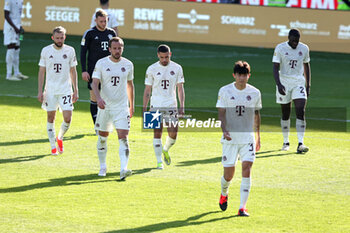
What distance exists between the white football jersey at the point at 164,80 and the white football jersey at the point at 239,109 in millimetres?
2920

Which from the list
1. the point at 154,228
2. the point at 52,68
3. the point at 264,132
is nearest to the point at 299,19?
the point at 264,132

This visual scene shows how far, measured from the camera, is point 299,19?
32.8 metres

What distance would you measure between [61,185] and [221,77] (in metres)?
16.1

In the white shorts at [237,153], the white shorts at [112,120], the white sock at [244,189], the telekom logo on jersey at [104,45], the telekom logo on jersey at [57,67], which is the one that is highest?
the telekom logo on jersey at [104,45]

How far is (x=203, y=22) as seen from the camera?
114 ft

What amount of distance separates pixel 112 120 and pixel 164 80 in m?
1.31

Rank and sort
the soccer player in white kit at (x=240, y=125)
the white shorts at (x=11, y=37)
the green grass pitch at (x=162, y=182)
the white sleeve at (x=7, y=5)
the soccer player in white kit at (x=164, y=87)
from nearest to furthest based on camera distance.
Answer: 1. the green grass pitch at (x=162, y=182)
2. the soccer player in white kit at (x=240, y=125)
3. the soccer player in white kit at (x=164, y=87)
4. the white sleeve at (x=7, y=5)
5. the white shorts at (x=11, y=37)

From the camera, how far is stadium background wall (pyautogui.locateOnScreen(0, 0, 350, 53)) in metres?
32.7

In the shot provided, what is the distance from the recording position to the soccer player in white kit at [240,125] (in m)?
9.68

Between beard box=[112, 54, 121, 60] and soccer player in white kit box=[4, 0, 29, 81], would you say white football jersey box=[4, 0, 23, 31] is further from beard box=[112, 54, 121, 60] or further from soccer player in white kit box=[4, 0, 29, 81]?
beard box=[112, 54, 121, 60]

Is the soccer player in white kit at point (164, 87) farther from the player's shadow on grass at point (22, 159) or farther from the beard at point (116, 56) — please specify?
the player's shadow on grass at point (22, 159)

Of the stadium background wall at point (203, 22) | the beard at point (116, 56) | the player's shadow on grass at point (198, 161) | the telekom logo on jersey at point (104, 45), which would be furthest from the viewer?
the stadium background wall at point (203, 22)

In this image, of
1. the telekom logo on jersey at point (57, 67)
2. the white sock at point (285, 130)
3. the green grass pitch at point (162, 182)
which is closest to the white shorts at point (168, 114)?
the green grass pitch at point (162, 182)

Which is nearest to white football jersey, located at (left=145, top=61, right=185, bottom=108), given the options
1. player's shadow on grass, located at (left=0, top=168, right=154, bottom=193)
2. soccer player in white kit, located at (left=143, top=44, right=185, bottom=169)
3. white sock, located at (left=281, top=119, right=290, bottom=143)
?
soccer player in white kit, located at (left=143, top=44, right=185, bottom=169)
